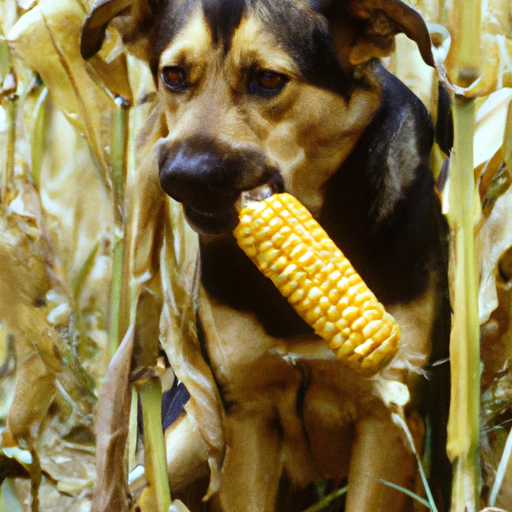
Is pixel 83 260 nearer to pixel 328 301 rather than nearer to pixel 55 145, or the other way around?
Result: pixel 55 145

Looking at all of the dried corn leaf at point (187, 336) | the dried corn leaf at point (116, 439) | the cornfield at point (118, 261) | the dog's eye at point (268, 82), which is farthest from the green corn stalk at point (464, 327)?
the dried corn leaf at point (116, 439)

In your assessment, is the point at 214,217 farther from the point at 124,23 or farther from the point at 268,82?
the point at 124,23

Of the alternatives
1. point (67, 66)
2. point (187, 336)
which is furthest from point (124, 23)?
point (187, 336)

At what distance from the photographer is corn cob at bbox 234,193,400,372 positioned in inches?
36.7

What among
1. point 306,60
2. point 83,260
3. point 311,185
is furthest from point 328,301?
point 83,260

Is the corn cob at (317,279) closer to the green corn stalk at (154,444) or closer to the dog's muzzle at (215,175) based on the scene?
the dog's muzzle at (215,175)

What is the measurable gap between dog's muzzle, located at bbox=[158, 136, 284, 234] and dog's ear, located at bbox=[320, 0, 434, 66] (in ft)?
0.69

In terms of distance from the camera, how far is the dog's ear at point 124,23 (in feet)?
3.44

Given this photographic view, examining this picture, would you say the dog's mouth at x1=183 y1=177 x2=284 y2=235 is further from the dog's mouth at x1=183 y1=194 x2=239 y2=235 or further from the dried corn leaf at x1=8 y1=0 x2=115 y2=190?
the dried corn leaf at x1=8 y1=0 x2=115 y2=190

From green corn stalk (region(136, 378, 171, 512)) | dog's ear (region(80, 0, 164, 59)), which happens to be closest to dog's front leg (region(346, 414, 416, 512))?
green corn stalk (region(136, 378, 171, 512))

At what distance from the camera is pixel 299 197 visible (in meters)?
1.03

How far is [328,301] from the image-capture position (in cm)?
93

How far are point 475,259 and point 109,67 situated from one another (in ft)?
2.19

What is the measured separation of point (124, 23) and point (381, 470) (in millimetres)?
830
